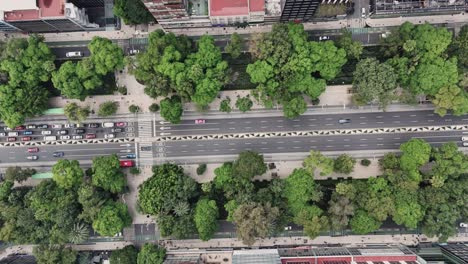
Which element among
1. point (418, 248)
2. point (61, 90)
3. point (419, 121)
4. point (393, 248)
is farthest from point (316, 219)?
point (61, 90)

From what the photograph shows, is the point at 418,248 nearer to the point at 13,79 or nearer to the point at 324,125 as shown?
the point at 324,125

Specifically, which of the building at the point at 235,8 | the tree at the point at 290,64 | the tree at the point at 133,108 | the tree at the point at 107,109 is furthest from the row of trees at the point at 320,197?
the building at the point at 235,8

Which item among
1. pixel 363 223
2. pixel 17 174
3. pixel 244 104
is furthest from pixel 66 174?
pixel 363 223

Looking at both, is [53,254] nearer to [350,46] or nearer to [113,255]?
[113,255]

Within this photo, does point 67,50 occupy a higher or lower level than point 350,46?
higher

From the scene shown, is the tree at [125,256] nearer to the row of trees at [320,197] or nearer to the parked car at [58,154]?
the row of trees at [320,197]
